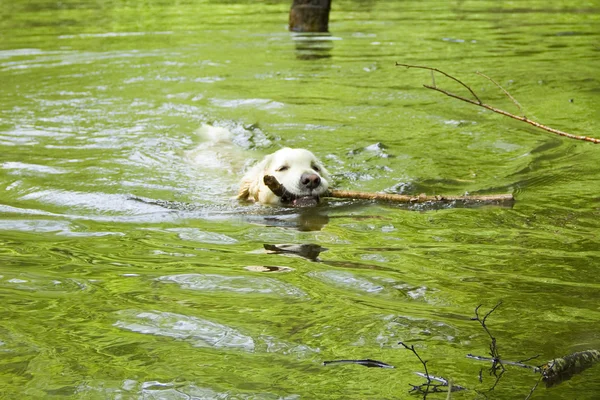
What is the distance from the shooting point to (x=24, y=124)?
10250 millimetres

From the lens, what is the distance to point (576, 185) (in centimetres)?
713

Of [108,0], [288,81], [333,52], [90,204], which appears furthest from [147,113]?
[108,0]

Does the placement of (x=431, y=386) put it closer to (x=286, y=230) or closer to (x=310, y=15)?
(x=286, y=230)

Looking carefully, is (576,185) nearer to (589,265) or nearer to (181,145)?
(589,265)

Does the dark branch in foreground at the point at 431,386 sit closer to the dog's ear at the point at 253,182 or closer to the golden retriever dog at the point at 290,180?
the golden retriever dog at the point at 290,180

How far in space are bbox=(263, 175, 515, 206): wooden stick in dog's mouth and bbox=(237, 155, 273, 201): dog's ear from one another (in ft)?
0.86

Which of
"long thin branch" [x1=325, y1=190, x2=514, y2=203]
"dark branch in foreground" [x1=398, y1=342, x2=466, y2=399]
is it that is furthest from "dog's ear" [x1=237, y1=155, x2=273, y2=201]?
"dark branch in foreground" [x1=398, y1=342, x2=466, y2=399]

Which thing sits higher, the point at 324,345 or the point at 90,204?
the point at 324,345

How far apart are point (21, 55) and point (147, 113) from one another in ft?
19.6

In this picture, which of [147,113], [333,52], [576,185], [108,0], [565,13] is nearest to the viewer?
[576,185]

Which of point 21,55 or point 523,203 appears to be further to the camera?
point 21,55

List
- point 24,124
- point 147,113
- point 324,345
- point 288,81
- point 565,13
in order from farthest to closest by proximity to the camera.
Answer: point 565,13, point 288,81, point 147,113, point 24,124, point 324,345

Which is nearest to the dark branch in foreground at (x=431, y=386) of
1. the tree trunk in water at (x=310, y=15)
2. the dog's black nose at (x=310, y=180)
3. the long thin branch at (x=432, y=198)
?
the long thin branch at (x=432, y=198)

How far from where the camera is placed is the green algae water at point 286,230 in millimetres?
3703
